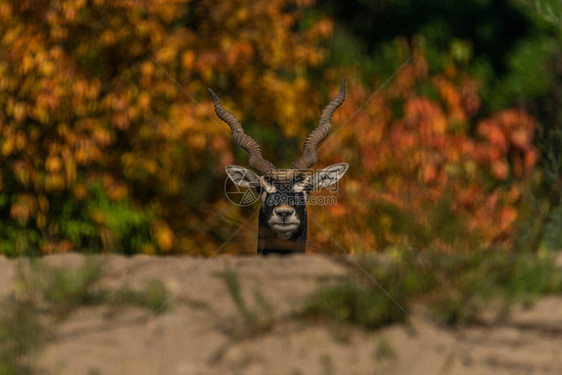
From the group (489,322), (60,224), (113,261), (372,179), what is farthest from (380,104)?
(489,322)

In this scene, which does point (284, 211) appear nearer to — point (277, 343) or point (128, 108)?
point (128, 108)

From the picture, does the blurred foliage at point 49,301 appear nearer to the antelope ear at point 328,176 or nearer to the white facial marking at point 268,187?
the white facial marking at point 268,187

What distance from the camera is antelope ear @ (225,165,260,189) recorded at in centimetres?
802

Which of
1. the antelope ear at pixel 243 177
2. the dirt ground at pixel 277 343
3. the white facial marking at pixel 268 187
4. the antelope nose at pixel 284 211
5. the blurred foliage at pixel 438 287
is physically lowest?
the dirt ground at pixel 277 343

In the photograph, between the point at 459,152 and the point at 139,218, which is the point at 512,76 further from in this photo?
the point at 139,218

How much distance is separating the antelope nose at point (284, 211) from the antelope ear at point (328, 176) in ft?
1.97

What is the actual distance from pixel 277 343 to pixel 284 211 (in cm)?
371

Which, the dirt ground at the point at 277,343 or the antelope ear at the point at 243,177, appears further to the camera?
the antelope ear at the point at 243,177

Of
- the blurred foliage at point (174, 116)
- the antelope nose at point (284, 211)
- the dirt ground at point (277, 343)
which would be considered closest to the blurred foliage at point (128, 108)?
the blurred foliage at point (174, 116)

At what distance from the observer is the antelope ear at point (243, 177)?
802 cm

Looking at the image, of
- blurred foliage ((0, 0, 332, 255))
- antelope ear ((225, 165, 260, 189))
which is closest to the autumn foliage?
antelope ear ((225, 165, 260, 189))

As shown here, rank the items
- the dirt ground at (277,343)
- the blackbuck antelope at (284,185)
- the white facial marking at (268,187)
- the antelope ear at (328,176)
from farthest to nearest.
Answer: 1. the antelope ear at (328,176)
2. the white facial marking at (268,187)
3. the blackbuck antelope at (284,185)
4. the dirt ground at (277,343)

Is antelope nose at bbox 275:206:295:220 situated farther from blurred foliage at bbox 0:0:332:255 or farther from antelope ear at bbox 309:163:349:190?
blurred foliage at bbox 0:0:332:255

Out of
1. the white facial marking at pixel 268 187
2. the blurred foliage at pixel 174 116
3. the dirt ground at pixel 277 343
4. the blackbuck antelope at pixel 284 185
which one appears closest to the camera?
the dirt ground at pixel 277 343
